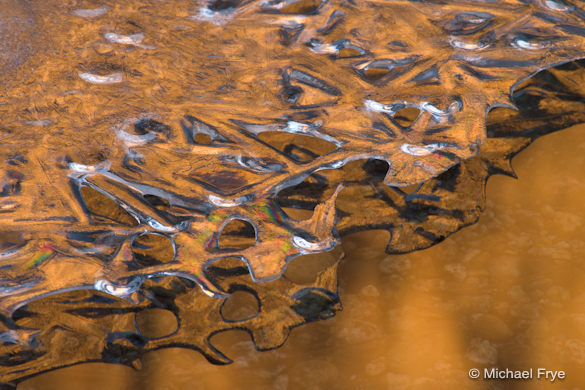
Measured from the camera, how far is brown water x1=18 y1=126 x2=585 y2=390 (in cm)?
46

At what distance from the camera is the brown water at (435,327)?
0.46 metres

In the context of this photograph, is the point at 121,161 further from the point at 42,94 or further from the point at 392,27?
the point at 392,27

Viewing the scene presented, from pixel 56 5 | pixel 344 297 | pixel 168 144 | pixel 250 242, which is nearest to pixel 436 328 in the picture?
pixel 344 297

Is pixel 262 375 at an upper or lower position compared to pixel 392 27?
lower

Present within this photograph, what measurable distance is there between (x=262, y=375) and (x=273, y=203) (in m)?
0.19

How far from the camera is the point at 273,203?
56 centimetres

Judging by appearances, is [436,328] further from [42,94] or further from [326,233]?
[42,94]

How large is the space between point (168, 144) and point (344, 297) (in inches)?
11.3

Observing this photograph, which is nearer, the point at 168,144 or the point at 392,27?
the point at 168,144

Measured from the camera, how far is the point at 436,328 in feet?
1.59

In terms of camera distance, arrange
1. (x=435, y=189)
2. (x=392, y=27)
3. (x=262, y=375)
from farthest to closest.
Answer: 1. (x=392, y=27)
2. (x=435, y=189)
3. (x=262, y=375)

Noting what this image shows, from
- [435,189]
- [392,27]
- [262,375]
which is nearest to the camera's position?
[262,375]

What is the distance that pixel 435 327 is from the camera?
19.1 inches

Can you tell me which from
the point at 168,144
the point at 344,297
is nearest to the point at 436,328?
the point at 344,297
